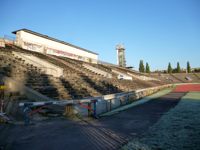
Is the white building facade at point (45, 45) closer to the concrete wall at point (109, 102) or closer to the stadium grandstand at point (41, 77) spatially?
the stadium grandstand at point (41, 77)

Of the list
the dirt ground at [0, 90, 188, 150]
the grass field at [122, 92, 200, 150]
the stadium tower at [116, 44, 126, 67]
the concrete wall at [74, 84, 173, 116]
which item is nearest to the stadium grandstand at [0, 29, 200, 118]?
the concrete wall at [74, 84, 173, 116]

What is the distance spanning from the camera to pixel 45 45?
3173cm

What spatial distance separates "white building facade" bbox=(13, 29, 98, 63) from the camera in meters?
27.2

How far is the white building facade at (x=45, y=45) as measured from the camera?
89.2ft

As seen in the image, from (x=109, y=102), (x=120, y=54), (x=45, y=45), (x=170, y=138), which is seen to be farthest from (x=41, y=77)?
(x=120, y=54)

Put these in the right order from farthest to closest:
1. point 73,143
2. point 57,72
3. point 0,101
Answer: point 57,72 < point 0,101 < point 73,143

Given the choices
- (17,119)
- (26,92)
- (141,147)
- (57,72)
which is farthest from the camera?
(57,72)

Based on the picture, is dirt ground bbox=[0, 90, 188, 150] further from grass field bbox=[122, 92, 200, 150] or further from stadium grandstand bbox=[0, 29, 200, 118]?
stadium grandstand bbox=[0, 29, 200, 118]

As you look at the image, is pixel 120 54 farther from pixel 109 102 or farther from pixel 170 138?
pixel 170 138

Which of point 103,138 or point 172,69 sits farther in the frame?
point 172,69

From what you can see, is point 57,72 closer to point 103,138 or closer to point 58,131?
point 58,131

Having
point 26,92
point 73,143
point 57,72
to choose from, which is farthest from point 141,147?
point 57,72

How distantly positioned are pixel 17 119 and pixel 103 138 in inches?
187

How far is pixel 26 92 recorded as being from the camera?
9805 mm
